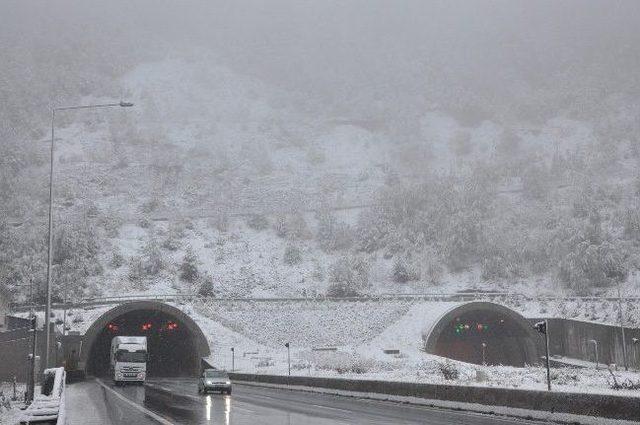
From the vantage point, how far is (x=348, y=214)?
121m

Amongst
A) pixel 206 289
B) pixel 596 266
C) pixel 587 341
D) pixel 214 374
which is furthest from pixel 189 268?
pixel 214 374

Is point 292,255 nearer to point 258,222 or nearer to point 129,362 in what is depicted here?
point 258,222

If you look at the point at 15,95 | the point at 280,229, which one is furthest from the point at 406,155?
the point at 15,95

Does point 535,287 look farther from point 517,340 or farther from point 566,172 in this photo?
point 566,172

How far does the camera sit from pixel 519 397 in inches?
763

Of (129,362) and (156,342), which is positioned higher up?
(129,362)

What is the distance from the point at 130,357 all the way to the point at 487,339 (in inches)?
1613

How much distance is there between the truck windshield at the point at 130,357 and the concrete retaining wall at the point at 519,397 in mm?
20325

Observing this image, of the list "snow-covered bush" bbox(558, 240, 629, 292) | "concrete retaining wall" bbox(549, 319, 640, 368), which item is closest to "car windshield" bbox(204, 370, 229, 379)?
"concrete retaining wall" bbox(549, 319, 640, 368)

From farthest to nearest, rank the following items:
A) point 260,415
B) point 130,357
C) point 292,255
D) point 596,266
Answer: point 292,255, point 596,266, point 130,357, point 260,415

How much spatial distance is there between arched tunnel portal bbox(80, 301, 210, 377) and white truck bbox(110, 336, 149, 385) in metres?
12.5

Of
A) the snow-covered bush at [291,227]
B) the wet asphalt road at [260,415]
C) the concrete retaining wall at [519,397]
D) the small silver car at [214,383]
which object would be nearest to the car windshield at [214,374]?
the small silver car at [214,383]

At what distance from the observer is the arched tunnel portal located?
6191cm

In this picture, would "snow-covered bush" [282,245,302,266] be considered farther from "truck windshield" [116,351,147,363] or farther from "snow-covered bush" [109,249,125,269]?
"truck windshield" [116,351,147,363]
